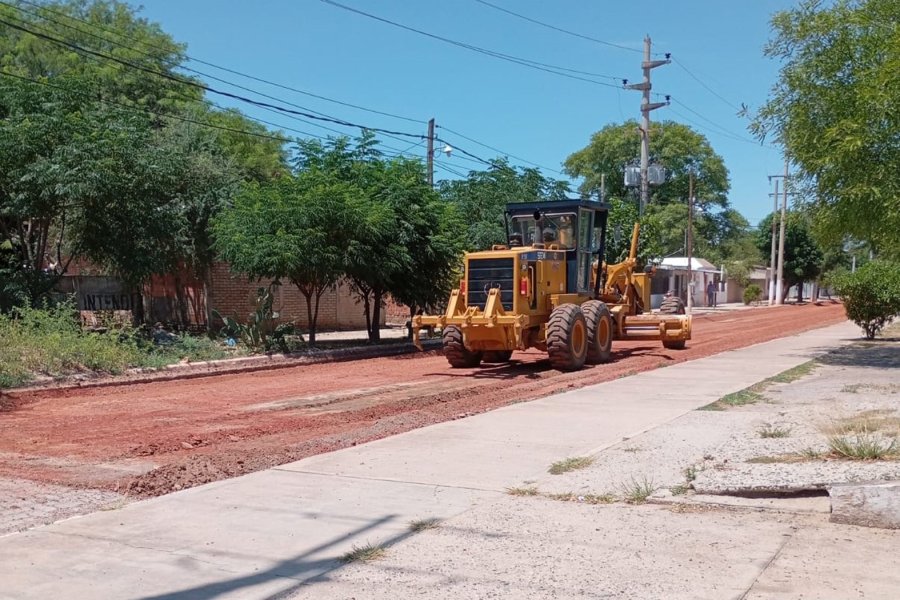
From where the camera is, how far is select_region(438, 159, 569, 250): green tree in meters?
26.9

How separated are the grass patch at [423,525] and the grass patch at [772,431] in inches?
175

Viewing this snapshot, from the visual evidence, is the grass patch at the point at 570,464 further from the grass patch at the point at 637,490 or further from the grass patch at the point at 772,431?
the grass patch at the point at 772,431

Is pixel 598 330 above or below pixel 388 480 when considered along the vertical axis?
above

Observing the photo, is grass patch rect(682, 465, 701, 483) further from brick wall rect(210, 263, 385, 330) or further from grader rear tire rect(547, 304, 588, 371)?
brick wall rect(210, 263, 385, 330)

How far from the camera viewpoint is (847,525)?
6172 mm

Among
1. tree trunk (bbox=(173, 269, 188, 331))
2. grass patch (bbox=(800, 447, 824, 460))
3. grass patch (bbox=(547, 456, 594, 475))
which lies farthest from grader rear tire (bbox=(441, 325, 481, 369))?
tree trunk (bbox=(173, 269, 188, 331))

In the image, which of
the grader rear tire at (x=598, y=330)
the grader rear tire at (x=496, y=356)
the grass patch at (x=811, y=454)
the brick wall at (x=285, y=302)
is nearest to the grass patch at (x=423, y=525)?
the grass patch at (x=811, y=454)

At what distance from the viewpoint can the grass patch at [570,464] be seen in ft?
26.7

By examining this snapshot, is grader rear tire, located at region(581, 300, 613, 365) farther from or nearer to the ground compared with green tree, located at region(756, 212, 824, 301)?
nearer to the ground

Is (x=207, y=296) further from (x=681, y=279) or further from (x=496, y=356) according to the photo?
(x=681, y=279)

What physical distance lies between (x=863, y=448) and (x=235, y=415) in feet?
26.5

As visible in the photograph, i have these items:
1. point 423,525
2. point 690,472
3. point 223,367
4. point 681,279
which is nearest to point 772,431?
point 690,472

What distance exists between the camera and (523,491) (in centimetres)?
741

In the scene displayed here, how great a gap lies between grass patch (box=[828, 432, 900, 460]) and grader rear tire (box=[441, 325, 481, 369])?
9.72m
